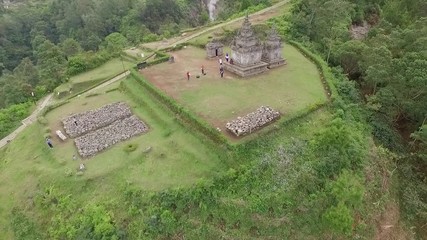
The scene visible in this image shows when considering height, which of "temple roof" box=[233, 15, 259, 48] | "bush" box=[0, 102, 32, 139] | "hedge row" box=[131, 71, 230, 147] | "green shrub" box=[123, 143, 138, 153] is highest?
"temple roof" box=[233, 15, 259, 48]

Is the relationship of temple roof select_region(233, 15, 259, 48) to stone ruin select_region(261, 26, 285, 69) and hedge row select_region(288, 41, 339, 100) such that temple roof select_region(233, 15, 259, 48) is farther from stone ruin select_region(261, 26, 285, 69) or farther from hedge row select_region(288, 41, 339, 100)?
hedge row select_region(288, 41, 339, 100)

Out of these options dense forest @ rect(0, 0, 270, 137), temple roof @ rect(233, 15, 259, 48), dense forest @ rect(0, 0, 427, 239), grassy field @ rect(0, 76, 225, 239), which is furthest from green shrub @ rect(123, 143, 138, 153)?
dense forest @ rect(0, 0, 270, 137)

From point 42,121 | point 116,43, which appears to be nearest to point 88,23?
point 116,43

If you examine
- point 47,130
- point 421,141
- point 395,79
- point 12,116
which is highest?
point 395,79

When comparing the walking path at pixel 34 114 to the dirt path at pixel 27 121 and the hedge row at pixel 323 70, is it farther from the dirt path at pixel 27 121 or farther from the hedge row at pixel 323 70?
the hedge row at pixel 323 70

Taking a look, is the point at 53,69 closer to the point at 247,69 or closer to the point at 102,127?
the point at 102,127

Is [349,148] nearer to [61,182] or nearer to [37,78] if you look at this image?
[61,182]

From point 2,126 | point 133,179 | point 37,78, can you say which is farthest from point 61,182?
point 37,78
